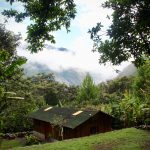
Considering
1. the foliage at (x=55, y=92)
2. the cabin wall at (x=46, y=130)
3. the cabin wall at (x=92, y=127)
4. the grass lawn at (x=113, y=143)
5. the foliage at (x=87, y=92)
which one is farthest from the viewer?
the foliage at (x=55, y=92)

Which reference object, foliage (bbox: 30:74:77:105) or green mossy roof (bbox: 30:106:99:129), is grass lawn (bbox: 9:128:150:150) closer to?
green mossy roof (bbox: 30:106:99:129)

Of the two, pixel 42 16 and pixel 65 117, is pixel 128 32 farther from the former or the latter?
pixel 65 117

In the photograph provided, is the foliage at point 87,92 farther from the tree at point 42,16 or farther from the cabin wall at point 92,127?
the tree at point 42,16

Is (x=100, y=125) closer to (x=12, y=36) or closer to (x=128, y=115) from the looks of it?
(x=128, y=115)

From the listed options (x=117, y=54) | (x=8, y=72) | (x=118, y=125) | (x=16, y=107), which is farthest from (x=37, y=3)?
(x=16, y=107)

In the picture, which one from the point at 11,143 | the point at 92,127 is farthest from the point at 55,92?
the point at 92,127

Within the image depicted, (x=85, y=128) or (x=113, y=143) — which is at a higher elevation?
(x=85, y=128)

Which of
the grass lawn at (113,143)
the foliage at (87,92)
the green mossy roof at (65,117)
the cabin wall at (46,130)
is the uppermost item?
the foliage at (87,92)

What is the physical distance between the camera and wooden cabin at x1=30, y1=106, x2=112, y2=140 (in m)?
32.8

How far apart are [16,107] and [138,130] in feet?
61.3

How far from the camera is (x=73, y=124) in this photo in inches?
1266

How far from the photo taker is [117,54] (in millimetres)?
14047

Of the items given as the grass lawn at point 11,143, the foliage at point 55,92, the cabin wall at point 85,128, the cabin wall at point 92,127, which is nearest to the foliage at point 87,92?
the foliage at point 55,92

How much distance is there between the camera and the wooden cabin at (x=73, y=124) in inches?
1289
